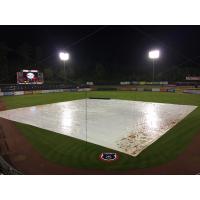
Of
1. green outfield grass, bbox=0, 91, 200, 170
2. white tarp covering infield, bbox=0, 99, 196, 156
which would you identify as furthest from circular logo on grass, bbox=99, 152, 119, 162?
white tarp covering infield, bbox=0, 99, 196, 156

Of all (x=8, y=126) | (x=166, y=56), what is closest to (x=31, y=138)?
(x=8, y=126)

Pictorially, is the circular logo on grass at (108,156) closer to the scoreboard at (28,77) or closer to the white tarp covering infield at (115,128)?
the white tarp covering infield at (115,128)

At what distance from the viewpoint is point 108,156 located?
26.1 ft

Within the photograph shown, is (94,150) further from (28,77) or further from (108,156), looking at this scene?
(28,77)

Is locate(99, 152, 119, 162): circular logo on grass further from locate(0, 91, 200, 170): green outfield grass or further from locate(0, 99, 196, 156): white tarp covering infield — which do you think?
locate(0, 99, 196, 156): white tarp covering infield

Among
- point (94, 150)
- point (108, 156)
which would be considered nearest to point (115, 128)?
point (94, 150)

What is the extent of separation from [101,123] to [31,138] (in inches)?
207

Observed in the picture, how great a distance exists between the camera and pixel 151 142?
952 centimetres

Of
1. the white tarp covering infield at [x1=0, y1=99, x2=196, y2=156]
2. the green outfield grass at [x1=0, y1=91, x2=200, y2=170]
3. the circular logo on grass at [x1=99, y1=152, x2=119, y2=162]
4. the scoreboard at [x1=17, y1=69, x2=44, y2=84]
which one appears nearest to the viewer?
the green outfield grass at [x1=0, y1=91, x2=200, y2=170]

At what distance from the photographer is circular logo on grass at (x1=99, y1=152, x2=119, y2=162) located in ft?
25.4

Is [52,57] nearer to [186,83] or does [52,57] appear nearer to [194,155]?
[186,83]

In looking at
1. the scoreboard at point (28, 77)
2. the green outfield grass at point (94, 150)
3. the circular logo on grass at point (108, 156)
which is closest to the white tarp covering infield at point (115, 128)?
the green outfield grass at point (94, 150)

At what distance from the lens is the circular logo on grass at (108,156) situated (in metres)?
7.75

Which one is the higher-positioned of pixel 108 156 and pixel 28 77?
pixel 28 77
